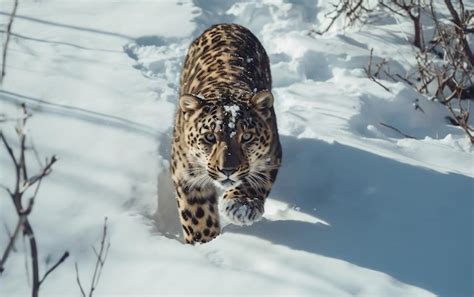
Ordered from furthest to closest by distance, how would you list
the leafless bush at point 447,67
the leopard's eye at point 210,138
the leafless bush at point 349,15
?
the leafless bush at point 349,15
the leafless bush at point 447,67
the leopard's eye at point 210,138

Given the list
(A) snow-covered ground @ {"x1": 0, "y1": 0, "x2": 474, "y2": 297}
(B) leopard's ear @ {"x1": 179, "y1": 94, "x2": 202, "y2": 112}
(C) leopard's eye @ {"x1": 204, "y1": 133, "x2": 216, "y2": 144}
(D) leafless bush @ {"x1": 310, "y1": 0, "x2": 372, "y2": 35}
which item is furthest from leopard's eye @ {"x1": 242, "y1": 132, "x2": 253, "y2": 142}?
(D) leafless bush @ {"x1": 310, "y1": 0, "x2": 372, "y2": 35}

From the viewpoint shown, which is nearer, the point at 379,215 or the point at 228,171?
the point at 228,171

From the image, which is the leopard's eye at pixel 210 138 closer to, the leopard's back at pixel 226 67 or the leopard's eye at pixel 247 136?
the leopard's eye at pixel 247 136

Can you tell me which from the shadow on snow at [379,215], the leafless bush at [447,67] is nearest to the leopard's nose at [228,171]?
the shadow on snow at [379,215]

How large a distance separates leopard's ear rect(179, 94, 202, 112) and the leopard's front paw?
0.58 m

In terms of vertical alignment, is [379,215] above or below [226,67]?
below

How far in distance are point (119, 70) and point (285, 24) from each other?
1.96 metres

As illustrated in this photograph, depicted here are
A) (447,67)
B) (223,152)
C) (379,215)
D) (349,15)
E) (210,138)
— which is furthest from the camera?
(349,15)

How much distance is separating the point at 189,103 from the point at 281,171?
4.14ft

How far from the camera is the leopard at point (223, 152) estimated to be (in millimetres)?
4035

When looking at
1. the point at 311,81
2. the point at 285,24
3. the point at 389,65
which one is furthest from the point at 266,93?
the point at 285,24

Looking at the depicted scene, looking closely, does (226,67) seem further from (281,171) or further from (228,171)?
(228,171)

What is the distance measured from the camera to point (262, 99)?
166 inches

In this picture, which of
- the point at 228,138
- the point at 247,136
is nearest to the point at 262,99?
the point at 247,136
